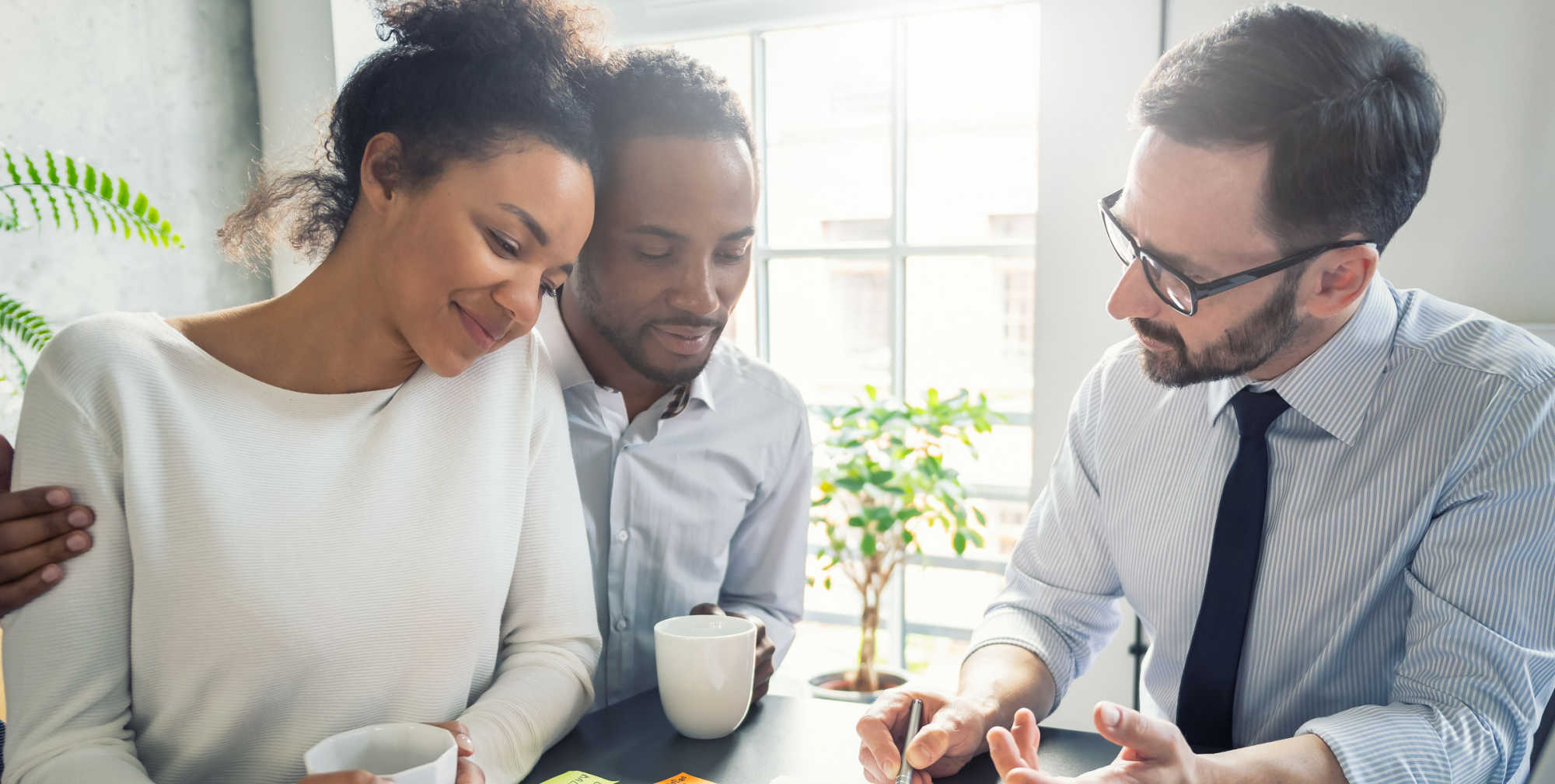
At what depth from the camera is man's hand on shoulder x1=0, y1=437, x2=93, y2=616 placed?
32.7 inches

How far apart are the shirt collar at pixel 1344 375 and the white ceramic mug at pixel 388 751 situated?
1.01 metres

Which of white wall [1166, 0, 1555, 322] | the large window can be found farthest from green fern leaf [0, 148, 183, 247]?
white wall [1166, 0, 1555, 322]

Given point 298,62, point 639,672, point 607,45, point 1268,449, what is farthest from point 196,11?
point 1268,449

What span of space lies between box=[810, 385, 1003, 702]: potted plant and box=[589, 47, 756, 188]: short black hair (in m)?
1.10

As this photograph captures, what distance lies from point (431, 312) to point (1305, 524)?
1.02 m

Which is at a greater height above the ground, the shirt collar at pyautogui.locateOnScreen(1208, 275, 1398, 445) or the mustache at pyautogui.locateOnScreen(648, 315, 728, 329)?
the mustache at pyautogui.locateOnScreen(648, 315, 728, 329)

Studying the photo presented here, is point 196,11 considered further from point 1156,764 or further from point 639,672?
point 1156,764

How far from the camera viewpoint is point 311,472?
0.99 meters

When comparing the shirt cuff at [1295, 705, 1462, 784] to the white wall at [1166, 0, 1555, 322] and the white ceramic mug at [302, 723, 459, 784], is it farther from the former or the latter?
the white wall at [1166, 0, 1555, 322]

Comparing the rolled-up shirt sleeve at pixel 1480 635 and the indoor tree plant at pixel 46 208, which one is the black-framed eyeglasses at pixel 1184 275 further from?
the indoor tree plant at pixel 46 208

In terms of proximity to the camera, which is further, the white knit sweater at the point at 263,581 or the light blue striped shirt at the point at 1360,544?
the light blue striped shirt at the point at 1360,544

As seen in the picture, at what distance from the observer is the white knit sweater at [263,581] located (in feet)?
2.87

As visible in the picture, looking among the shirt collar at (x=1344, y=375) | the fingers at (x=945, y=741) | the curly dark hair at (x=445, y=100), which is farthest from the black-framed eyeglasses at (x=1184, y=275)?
the curly dark hair at (x=445, y=100)

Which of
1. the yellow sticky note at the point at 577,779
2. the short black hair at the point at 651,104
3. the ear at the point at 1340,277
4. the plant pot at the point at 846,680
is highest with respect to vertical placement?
the short black hair at the point at 651,104
